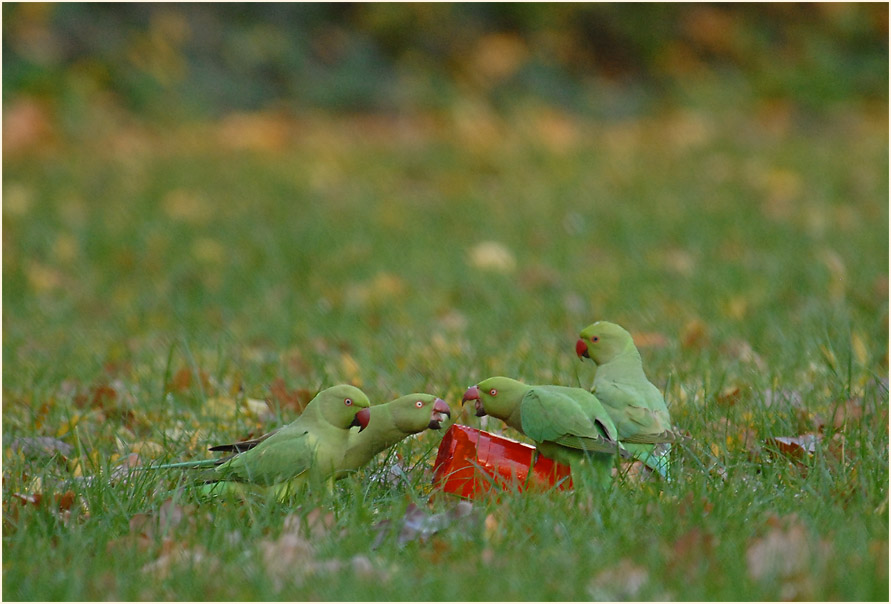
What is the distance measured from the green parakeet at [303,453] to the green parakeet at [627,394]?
1.82 ft

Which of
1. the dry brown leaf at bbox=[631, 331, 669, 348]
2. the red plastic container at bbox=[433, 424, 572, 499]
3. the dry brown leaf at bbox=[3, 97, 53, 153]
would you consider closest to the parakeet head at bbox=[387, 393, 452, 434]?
the red plastic container at bbox=[433, 424, 572, 499]

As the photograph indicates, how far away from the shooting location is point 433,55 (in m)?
10.5

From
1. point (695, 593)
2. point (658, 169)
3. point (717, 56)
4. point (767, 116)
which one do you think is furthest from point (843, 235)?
point (717, 56)

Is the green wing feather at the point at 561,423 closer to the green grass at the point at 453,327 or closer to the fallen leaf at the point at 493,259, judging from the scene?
the green grass at the point at 453,327

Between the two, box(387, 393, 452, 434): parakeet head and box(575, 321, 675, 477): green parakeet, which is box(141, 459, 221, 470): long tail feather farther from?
box(575, 321, 675, 477): green parakeet

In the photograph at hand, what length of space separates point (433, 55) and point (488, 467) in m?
8.39

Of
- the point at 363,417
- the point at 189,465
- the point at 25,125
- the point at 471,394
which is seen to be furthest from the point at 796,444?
the point at 25,125

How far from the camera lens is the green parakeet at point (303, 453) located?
2.45 m

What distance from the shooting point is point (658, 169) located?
7629mm

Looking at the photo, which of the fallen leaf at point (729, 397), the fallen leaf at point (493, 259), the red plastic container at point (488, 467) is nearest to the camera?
the red plastic container at point (488, 467)

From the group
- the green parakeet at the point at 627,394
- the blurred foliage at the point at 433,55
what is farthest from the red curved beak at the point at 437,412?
the blurred foliage at the point at 433,55

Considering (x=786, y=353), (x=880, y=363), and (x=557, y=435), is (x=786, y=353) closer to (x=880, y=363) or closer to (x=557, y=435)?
(x=880, y=363)

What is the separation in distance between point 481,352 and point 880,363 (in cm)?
128

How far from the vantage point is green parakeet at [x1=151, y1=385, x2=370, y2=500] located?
2451 millimetres
